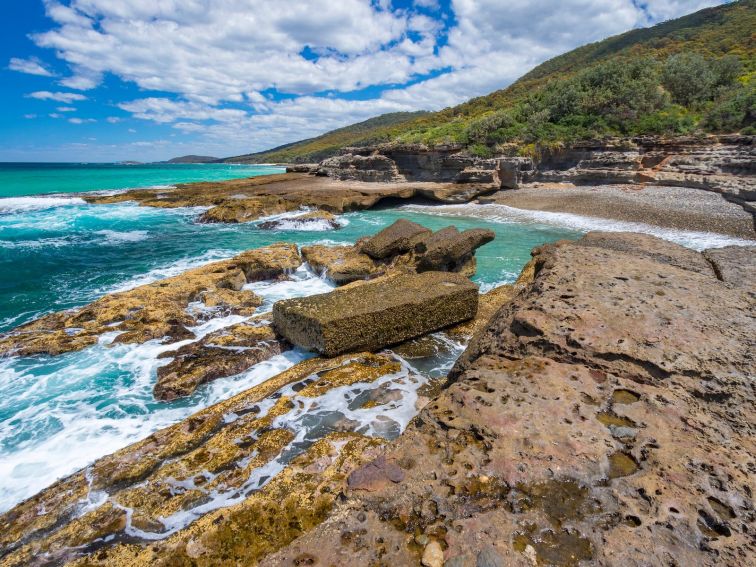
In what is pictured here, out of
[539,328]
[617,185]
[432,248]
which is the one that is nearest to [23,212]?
[432,248]

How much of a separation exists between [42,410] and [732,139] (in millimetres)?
32985

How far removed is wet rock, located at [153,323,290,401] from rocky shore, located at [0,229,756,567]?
1579 millimetres

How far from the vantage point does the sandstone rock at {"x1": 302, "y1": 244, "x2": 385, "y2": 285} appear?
481 inches

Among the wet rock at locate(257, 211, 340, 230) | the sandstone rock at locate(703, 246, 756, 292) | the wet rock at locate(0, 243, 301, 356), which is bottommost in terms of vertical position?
the wet rock at locate(257, 211, 340, 230)

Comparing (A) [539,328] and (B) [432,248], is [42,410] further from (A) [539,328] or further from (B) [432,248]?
(B) [432,248]

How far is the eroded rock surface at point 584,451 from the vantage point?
221cm

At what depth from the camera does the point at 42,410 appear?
6.29m

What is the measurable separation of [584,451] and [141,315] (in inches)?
358

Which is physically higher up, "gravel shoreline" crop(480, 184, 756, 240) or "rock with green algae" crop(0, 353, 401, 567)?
"rock with green algae" crop(0, 353, 401, 567)

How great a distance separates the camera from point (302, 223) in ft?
78.6

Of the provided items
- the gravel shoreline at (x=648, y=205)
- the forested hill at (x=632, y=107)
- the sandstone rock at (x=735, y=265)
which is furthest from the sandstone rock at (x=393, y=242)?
the forested hill at (x=632, y=107)

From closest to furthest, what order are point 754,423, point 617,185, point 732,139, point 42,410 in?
point 754,423 → point 42,410 → point 732,139 → point 617,185

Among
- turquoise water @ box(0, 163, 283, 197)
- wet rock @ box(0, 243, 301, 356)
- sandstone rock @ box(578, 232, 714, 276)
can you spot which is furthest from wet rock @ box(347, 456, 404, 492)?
turquoise water @ box(0, 163, 283, 197)

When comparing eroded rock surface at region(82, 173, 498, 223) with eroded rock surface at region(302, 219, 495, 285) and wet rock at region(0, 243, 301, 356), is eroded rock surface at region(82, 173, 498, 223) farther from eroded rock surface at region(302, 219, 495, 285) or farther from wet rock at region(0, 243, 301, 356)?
wet rock at region(0, 243, 301, 356)
